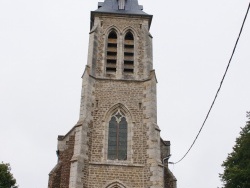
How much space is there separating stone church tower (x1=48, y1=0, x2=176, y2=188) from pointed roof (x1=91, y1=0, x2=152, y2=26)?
0.06 m

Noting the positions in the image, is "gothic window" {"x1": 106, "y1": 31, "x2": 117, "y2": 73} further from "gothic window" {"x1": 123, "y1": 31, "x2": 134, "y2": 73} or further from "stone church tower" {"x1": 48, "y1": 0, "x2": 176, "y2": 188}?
"gothic window" {"x1": 123, "y1": 31, "x2": 134, "y2": 73}

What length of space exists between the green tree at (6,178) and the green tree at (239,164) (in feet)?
42.6

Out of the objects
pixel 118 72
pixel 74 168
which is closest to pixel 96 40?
pixel 118 72

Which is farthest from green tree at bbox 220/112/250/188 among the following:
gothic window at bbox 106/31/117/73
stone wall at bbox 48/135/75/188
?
stone wall at bbox 48/135/75/188

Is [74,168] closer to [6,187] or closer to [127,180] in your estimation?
[127,180]

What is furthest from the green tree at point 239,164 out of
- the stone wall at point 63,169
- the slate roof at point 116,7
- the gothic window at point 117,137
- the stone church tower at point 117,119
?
the slate roof at point 116,7

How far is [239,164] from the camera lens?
22.6 meters

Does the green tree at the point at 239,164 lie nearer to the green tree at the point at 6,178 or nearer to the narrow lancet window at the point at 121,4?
the narrow lancet window at the point at 121,4

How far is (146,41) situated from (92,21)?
3.73 meters

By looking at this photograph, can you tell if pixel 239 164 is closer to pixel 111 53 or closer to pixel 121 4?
pixel 111 53

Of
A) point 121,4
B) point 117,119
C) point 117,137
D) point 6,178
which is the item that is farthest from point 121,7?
point 6,178

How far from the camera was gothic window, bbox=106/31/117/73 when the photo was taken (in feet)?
69.6

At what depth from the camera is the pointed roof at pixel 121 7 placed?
2270cm

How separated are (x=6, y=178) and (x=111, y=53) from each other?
10.2m
